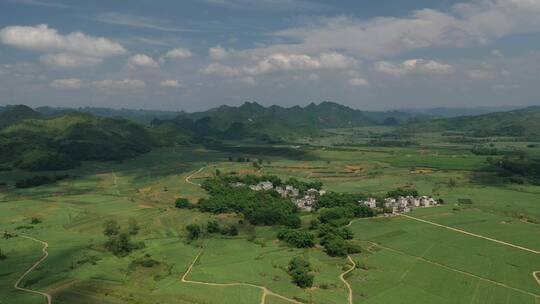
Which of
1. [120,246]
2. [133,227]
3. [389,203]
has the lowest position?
[120,246]

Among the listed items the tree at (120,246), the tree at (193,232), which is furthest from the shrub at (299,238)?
the tree at (120,246)

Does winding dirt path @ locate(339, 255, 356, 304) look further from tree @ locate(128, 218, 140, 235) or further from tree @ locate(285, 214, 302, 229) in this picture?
tree @ locate(128, 218, 140, 235)

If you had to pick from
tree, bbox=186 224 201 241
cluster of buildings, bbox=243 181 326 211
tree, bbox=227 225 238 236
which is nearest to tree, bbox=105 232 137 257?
tree, bbox=186 224 201 241

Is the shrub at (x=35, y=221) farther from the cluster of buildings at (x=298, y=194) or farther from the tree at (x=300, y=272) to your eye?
the tree at (x=300, y=272)

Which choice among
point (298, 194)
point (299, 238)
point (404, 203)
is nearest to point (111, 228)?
point (299, 238)

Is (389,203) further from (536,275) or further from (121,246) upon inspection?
(121,246)
